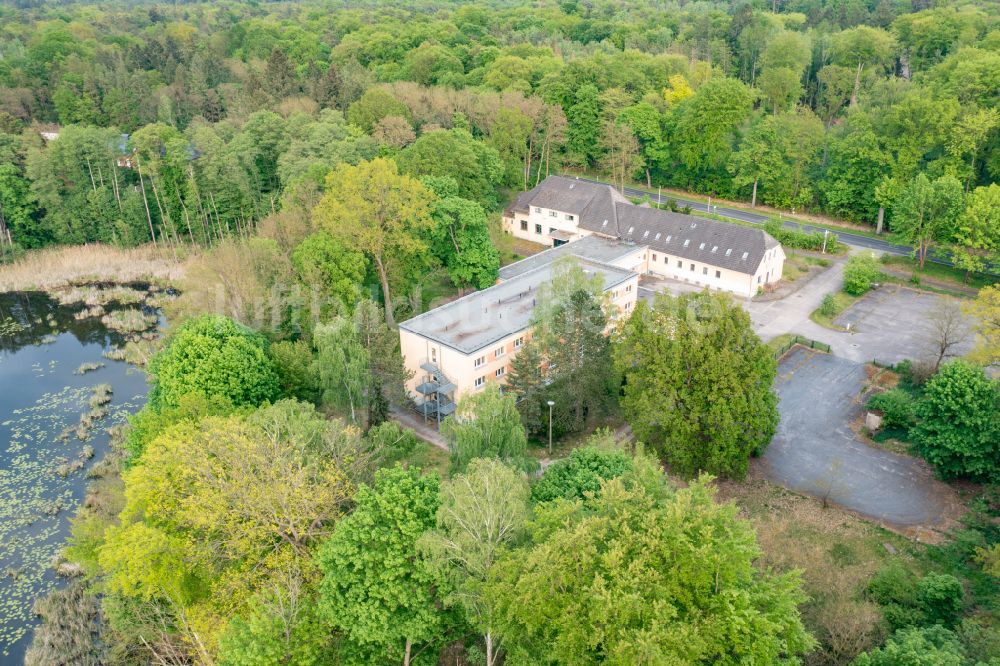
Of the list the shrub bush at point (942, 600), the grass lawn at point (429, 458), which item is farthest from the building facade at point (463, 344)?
the shrub bush at point (942, 600)

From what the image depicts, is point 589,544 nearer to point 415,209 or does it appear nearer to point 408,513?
point 408,513

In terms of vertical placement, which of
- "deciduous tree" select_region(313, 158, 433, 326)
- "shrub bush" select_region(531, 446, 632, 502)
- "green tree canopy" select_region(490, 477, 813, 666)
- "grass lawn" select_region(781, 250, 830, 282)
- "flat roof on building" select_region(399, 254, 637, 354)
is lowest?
"grass lawn" select_region(781, 250, 830, 282)

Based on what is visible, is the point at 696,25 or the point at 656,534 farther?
the point at 696,25

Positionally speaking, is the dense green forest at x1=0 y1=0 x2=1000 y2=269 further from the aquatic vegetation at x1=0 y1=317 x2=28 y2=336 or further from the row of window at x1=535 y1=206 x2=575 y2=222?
the aquatic vegetation at x1=0 y1=317 x2=28 y2=336

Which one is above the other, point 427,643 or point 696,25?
point 696,25

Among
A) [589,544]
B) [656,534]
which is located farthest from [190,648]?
[656,534]

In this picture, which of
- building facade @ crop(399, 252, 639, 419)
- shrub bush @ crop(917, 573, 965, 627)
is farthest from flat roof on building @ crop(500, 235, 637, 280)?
shrub bush @ crop(917, 573, 965, 627)

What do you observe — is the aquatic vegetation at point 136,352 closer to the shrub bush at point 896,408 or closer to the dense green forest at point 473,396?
the dense green forest at point 473,396
